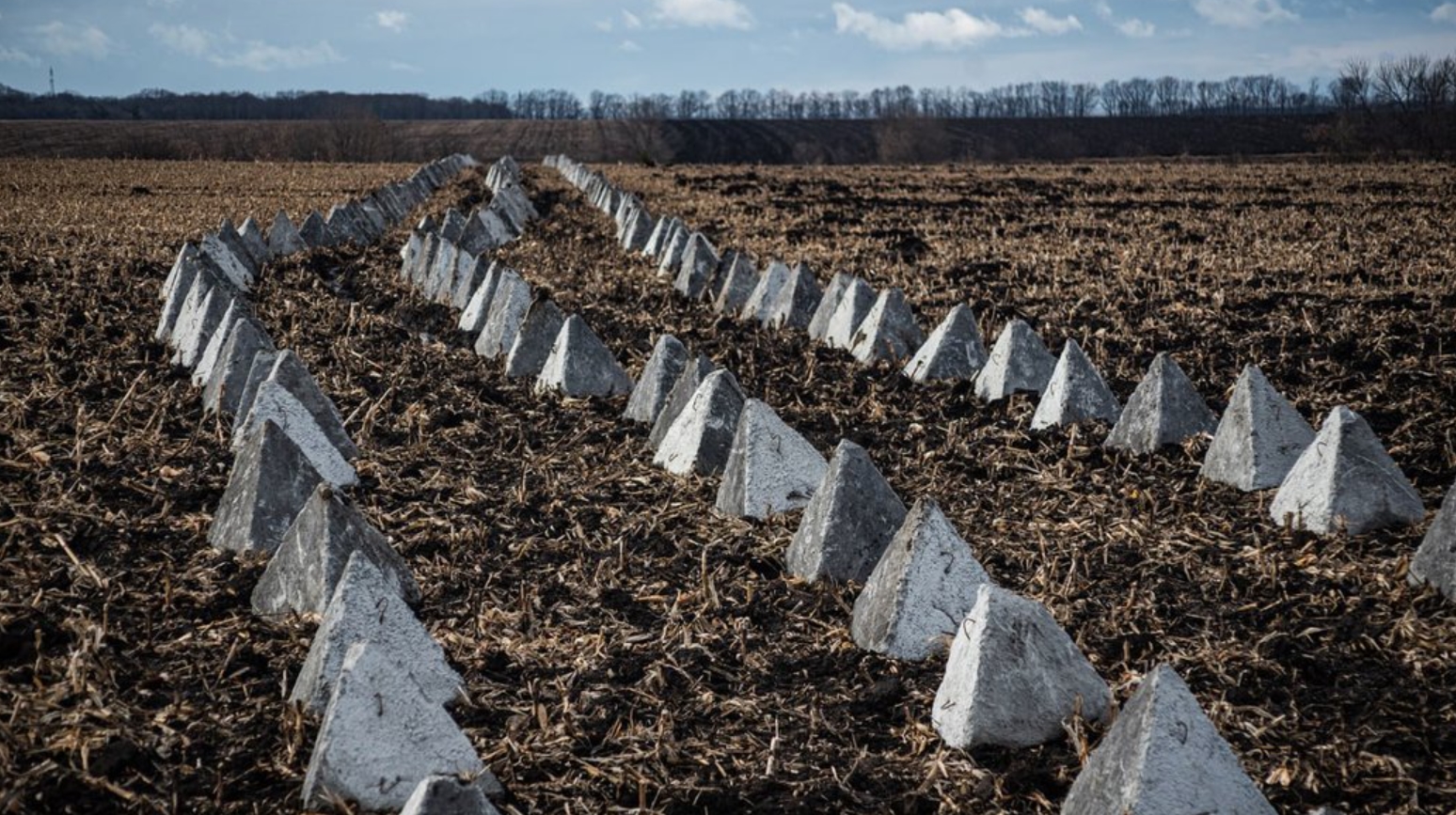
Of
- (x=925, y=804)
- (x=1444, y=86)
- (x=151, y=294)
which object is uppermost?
(x=1444, y=86)

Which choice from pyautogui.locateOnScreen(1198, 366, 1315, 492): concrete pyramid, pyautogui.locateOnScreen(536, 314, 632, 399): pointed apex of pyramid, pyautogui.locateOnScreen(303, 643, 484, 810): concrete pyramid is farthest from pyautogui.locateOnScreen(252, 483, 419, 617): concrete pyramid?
pyautogui.locateOnScreen(1198, 366, 1315, 492): concrete pyramid

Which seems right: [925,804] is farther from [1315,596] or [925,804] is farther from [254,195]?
[254,195]

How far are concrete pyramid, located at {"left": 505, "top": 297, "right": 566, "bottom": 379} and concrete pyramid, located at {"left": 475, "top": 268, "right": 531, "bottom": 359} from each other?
0.39 metres

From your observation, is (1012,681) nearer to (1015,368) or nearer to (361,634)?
(361,634)

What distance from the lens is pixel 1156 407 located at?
21.2ft

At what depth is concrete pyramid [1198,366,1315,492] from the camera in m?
5.79

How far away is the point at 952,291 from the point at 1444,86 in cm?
4982

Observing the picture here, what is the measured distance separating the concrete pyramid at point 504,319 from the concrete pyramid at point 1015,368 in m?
3.49

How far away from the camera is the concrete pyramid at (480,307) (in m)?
10.1

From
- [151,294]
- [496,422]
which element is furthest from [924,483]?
[151,294]

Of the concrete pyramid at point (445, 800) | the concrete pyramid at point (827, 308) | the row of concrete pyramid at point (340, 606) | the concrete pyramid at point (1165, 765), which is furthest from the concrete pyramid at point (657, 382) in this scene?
the concrete pyramid at point (445, 800)

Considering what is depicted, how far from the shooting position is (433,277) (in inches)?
478

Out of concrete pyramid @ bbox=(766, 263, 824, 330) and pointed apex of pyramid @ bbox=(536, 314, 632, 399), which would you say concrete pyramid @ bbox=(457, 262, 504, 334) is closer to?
pointed apex of pyramid @ bbox=(536, 314, 632, 399)

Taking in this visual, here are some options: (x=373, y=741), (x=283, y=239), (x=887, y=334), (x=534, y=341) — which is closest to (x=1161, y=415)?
(x=887, y=334)
